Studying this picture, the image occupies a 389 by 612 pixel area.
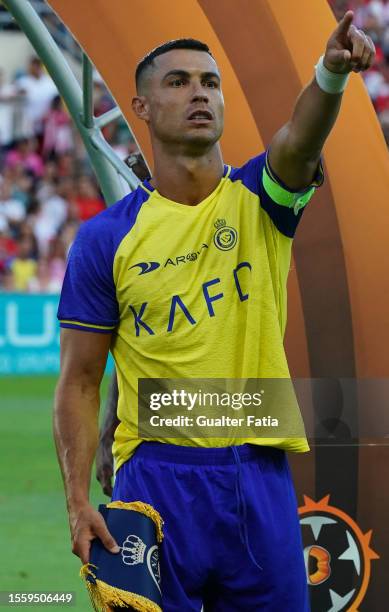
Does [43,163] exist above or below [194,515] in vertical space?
above

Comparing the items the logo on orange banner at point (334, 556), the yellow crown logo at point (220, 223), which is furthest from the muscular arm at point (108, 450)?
the yellow crown logo at point (220, 223)

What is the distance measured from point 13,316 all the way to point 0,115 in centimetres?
522

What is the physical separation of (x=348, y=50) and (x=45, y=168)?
693 inches

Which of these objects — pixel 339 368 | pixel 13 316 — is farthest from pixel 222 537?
pixel 13 316

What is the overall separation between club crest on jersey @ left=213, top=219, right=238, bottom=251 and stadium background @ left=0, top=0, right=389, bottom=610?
4.88 metres

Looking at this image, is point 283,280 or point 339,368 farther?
point 339,368

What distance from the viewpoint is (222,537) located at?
11.9ft

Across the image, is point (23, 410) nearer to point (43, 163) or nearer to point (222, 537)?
point (43, 163)

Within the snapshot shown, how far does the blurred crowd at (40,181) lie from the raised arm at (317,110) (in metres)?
13.9

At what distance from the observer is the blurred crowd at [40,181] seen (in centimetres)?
1825

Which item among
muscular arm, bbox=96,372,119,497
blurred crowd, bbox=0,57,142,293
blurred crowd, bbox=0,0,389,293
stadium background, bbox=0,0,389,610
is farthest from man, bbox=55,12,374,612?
blurred crowd, bbox=0,0,389,293

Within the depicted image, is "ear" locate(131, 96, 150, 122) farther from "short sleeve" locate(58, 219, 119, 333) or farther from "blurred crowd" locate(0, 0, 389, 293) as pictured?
"blurred crowd" locate(0, 0, 389, 293)

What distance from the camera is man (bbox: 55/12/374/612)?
11.9 ft

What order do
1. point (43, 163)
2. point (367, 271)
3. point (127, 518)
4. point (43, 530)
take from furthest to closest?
point (43, 163) → point (43, 530) → point (367, 271) → point (127, 518)
